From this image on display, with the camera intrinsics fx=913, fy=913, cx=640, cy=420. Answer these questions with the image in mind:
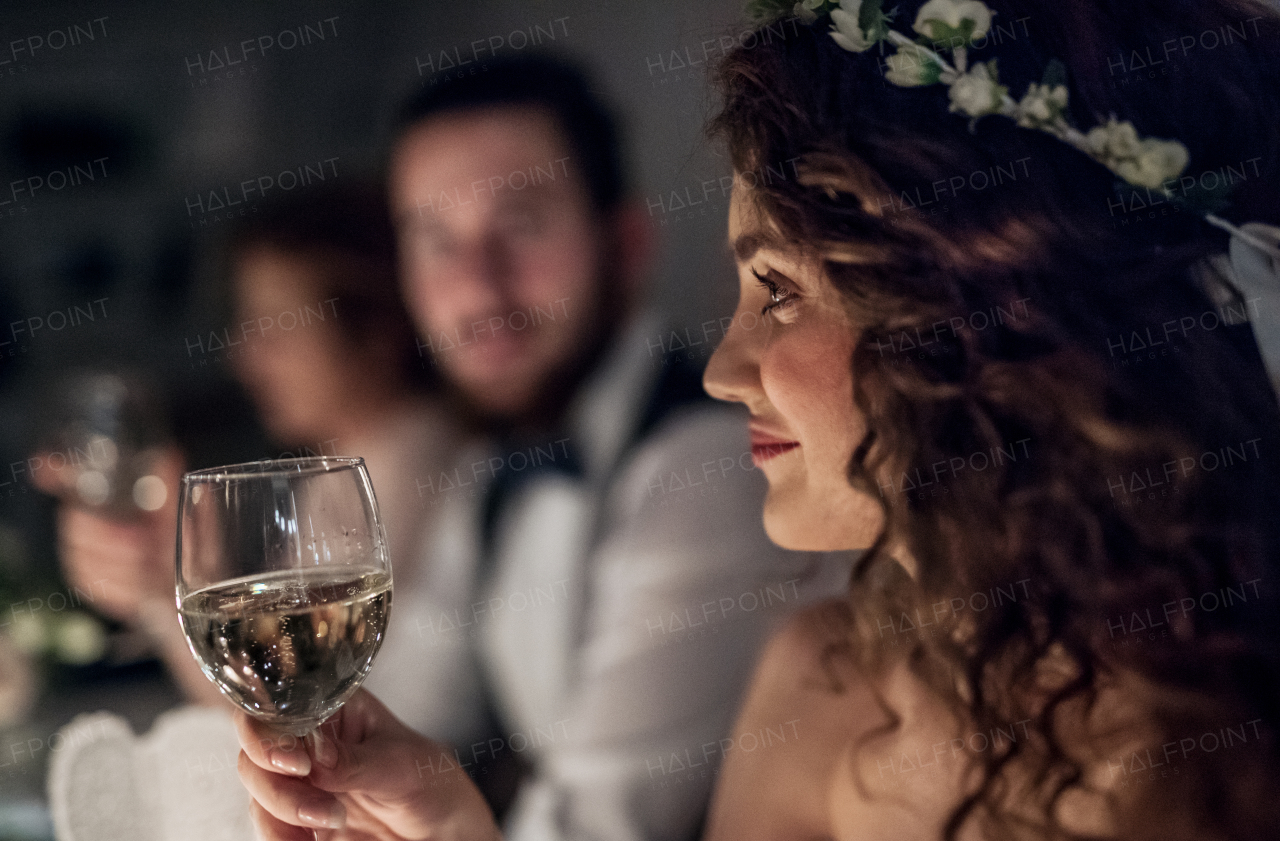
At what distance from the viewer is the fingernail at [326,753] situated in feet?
2.25

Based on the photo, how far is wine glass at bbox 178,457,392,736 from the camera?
0.55 m

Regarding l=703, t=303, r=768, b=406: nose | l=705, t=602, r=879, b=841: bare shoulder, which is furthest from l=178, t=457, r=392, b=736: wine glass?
l=705, t=602, r=879, b=841: bare shoulder

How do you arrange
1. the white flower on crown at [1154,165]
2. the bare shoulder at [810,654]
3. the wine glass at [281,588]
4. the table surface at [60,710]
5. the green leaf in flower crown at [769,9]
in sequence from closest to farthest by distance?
the wine glass at [281,588] < the white flower on crown at [1154,165] < the green leaf in flower crown at [769,9] < the bare shoulder at [810,654] < the table surface at [60,710]

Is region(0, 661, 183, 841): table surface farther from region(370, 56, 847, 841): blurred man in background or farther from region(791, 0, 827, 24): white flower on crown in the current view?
region(791, 0, 827, 24): white flower on crown

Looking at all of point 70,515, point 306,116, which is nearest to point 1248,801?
point 306,116

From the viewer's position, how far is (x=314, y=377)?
1.15 m

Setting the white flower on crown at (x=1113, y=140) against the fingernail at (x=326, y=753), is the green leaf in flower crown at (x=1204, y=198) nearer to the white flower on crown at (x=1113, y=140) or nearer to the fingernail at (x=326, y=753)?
the white flower on crown at (x=1113, y=140)

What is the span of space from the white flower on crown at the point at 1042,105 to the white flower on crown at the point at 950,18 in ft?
0.19

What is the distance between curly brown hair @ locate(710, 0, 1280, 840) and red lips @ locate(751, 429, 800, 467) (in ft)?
0.24

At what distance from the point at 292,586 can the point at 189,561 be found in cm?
8

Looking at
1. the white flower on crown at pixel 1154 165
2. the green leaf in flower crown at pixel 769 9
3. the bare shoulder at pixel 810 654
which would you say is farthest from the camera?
the bare shoulder at pixel 810 654

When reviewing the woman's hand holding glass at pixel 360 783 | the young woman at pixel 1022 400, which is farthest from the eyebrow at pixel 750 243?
the woman's hand holding glass at pixel 360 783

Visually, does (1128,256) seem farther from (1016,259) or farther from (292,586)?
(292,586)

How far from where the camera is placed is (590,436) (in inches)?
41.8
